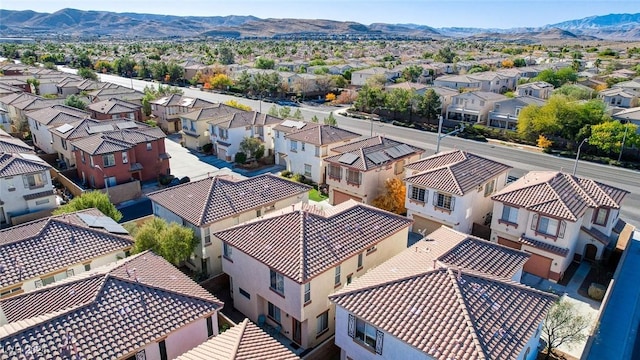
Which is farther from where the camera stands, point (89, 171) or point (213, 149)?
point (213, 149)

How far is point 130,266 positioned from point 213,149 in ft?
133

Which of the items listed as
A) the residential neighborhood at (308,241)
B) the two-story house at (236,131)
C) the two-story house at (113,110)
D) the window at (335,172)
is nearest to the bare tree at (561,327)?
the residential neighborhood at (308,241)

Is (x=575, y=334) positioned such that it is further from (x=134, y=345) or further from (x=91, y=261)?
(x=91, y=261)

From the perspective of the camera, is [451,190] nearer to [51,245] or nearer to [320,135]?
[320,135]

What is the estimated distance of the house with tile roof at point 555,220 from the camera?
107 feet

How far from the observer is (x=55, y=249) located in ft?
88.7

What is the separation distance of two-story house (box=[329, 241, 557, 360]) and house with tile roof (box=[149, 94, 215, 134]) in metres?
57.5

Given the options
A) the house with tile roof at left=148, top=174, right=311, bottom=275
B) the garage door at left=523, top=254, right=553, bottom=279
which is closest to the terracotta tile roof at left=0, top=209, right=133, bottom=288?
the house with tile roof at left=148, top=174, right=311, bottom=275

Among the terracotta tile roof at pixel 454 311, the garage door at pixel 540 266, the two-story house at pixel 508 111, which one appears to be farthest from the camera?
the two-story house at pixel 508 111

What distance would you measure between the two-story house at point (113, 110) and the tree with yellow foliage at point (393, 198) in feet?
152

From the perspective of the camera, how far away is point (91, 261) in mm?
27266

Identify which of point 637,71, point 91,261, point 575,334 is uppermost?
point 637,71

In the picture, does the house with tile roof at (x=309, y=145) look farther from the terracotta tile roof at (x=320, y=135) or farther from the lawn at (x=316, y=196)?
the lawn at (x=316, y=196)

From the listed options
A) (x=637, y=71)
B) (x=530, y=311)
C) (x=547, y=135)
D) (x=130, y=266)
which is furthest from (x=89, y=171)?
(x=637, y=71)
